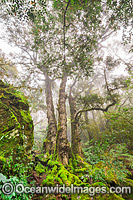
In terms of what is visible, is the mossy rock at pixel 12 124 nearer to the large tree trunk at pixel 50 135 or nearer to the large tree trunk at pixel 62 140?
the large tree trunk at pixel 62 140

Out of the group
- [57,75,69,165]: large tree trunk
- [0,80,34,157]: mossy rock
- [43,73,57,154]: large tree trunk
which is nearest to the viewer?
[0,80,34,157]: mossy rock

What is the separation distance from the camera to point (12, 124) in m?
2.79

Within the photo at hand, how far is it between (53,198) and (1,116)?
8.83ft

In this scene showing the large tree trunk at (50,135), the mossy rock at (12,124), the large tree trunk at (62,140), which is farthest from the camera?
the large tree trunk at (50,135)

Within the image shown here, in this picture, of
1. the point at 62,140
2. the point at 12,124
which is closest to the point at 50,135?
the point at 62,140

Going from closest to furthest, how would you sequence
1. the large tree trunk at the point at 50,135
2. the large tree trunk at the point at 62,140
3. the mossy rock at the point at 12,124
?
the mossy rock at the point at 12,124, the large tree trunk at the point at 62,140, the large tree trunk at the point at 50,135

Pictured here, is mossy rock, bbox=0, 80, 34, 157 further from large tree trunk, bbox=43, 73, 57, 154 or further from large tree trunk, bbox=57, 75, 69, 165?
large tree trunk, bbox=43, 73, 57, 154

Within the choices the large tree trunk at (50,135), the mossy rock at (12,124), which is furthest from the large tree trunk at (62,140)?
the mossy rock at (12,124)

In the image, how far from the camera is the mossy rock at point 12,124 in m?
2.32

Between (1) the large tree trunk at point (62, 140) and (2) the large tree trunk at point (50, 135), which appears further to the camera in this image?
(2) the large tree trunk at point (50, 135)

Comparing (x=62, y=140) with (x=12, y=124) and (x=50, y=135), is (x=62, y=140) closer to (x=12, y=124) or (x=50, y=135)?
(x=50, y=135)

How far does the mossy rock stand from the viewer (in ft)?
7.60

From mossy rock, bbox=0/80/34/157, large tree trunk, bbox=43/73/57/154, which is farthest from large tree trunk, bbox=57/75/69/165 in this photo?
mossy rock, bbox=0/80/34/157

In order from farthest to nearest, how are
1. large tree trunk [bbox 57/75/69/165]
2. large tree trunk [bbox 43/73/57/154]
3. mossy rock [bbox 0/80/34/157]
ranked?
large tree trunk [bbox 43/73/57/154], large tree trunk [bbox 57/75/69/165], mossy rock [bbox 0/80/34/157]
